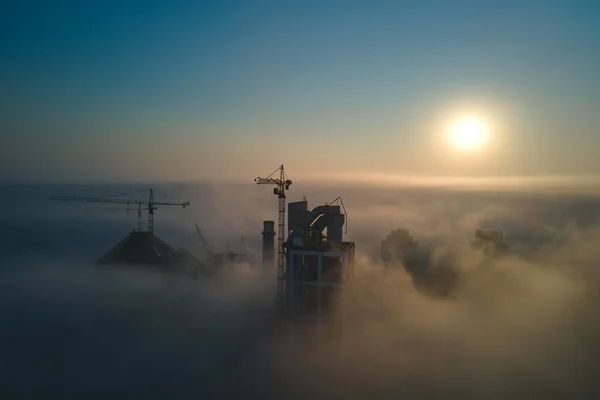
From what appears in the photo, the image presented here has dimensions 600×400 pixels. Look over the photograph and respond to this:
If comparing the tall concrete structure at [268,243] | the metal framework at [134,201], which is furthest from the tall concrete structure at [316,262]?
the metal framework at [134,201]

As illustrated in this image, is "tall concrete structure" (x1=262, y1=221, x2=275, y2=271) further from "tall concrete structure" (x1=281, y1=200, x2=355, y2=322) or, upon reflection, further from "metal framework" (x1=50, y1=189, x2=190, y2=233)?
"metal framework" (x1=50, y1=189, x2=190, y2=233)

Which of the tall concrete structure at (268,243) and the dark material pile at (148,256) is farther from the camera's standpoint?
the dark material pile at (148,256)

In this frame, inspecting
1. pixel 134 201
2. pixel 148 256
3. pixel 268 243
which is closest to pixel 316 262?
pixel 268 243

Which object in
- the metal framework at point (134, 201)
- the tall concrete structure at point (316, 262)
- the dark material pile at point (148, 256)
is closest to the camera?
the tall concrete structure at point (316, 262)

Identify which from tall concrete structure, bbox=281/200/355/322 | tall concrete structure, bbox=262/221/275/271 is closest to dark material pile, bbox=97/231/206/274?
tall concrete structure, bbox=262/221/275/271

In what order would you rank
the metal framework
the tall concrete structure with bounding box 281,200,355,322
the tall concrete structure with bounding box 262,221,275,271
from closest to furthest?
the tall concrete structure with bounding box 281,200,355,322 < the tall concrete structure with bounding box 262,221,275,271 < the metal framework

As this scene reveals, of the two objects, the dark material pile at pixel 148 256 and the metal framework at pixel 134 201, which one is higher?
Result: the metal framework at pixel 134 201

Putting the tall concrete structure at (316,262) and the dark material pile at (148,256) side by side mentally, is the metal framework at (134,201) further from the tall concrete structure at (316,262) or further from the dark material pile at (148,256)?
the tall concrete structure at (316,262)

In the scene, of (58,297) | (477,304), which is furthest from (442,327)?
(58,297)

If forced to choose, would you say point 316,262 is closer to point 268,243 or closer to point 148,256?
point 268,243
